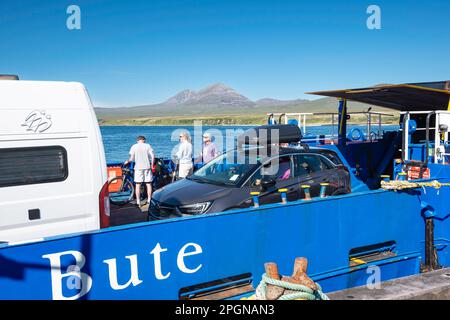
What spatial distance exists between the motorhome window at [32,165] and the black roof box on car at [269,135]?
415cm

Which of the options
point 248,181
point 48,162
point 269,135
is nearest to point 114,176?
point 269,135

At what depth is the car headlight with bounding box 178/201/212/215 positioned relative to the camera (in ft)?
20.2

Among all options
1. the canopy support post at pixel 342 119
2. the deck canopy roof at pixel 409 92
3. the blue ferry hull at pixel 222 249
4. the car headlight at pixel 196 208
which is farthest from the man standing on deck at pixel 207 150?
the blue ferry hull at pixel 222 249

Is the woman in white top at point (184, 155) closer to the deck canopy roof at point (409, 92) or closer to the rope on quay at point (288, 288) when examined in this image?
the deck canopy roof at point (409, 92)

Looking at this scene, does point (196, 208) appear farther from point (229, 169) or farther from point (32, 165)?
point (32, 165)

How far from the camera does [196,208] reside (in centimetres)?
→ 619

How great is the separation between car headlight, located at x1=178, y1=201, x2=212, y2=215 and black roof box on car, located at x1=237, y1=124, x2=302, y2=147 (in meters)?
2.19

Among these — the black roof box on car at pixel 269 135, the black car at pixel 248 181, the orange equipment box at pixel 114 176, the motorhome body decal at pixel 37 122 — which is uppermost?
the motorhome body decal at pixel 37 122

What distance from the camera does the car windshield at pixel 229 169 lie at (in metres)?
6.87

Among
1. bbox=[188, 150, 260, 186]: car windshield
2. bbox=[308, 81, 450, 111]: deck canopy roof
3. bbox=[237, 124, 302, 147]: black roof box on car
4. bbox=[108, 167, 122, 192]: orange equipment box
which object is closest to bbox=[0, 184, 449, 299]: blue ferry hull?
bbox=[188, 150, 260, 186]: car windshield

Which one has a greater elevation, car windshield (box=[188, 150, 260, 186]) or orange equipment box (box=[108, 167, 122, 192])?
car windshield (box=[188, 150, 260, 186])

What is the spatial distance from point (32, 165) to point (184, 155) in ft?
19.1

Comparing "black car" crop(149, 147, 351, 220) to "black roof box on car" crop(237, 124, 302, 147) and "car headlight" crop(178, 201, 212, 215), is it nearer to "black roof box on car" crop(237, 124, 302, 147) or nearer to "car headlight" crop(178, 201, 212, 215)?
"car headlight" crop(178, 201, 212, 215)
